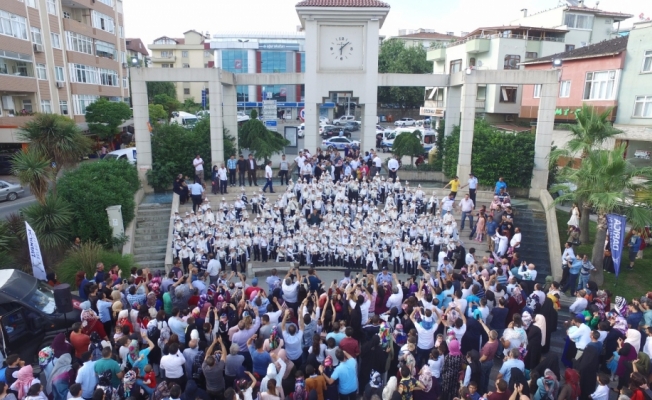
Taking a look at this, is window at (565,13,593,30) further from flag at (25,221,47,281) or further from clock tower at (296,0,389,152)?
flag at (25,221,47,281)

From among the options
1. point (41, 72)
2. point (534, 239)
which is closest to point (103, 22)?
point (41, 72)

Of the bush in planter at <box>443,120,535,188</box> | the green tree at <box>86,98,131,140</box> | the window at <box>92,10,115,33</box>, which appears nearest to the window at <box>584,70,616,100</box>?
the bush in planter at <box>443,120,535,188</box>

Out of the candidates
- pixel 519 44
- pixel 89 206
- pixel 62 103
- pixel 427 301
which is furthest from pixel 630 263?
pixel 62 103

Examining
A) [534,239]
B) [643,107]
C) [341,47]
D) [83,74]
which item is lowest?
[534,239]

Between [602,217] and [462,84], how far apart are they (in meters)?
9.03

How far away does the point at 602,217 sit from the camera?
13.1 metres

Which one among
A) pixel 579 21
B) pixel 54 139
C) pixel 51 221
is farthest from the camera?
pixel 579 21

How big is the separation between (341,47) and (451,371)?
657 inches

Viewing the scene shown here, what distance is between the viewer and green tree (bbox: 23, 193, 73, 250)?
47.2ft

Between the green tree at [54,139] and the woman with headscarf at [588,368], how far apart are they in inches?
660

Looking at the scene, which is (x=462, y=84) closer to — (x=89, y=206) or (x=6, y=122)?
(x=89, y=206)

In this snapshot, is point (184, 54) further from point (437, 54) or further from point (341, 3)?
point (341, 3)

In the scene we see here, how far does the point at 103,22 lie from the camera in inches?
1576

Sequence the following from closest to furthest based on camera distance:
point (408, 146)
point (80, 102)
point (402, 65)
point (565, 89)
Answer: point (408, 146) → point (565, 89) → point (80, 102) → point (402, 65)
